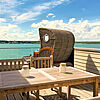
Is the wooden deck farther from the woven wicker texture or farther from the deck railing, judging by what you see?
the woven wicker texture

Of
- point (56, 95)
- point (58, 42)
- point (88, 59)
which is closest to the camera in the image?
point (56, 95)

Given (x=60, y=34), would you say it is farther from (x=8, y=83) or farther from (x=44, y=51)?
(x=8, y=83)

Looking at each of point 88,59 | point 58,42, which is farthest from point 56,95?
point 58,42

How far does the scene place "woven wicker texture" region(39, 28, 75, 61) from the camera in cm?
590

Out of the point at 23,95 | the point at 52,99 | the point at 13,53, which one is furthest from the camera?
the point at 13,53

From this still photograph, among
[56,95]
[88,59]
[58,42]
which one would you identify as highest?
[58,42]

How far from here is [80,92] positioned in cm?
393

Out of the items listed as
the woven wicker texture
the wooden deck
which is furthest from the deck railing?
the wooden deck

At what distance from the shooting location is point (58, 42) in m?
5.93

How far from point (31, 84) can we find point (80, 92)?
2.38 m

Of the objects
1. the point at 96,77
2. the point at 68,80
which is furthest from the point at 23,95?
the point at 96,77

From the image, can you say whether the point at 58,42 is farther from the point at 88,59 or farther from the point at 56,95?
the point at 56,95

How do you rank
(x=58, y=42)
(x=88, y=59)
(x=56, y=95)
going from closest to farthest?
(x=56, y=95) → (x=88, y=59) → (x=58, y=42)

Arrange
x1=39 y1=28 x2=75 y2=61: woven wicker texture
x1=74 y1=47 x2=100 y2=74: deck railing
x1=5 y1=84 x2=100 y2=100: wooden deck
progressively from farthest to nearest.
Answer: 1. x1=39 y1=28 x2=75 y2=61: woven wicker texture
2. x1=74 y1=47 x2=100 y2=74: deck railing
3. x1=5 y1=84 x2=100 y2=100: wooden deck
